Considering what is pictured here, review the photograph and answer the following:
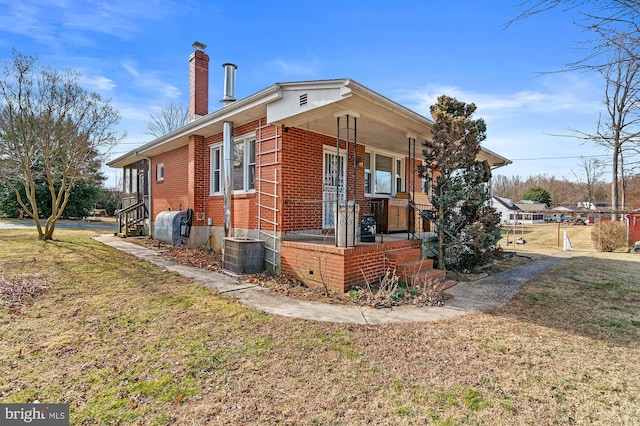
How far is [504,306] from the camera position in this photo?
521cm

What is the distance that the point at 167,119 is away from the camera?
29438 millimetres

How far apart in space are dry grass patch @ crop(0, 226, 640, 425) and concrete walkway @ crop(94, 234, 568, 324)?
10.5 inches

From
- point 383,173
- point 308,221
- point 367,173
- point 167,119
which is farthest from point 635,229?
point 167,119

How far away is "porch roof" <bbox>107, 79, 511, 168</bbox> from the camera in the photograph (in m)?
5.58

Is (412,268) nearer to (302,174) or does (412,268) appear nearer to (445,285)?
(445,285)

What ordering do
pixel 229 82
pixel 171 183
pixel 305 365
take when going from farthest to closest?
pixel 171 183
pixel 229 82
pixel 305 365

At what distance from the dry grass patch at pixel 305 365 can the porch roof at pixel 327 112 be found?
3.75m

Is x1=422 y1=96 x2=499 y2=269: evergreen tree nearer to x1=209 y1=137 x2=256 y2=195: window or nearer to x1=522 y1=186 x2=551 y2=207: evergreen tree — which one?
x1=209 y1=137 x2=256 y2=195: window

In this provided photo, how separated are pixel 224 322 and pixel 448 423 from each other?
2897 mm

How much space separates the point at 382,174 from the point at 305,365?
318 inches

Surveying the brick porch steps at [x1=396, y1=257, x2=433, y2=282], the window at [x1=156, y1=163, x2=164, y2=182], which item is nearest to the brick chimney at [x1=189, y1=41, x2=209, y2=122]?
the window at [x1=156, y1=163, x2=164, y2=182]

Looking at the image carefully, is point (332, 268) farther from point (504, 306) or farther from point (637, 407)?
point (637, 407)

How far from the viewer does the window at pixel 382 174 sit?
975cm

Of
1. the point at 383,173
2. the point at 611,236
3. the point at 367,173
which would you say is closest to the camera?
the point at 367,173
